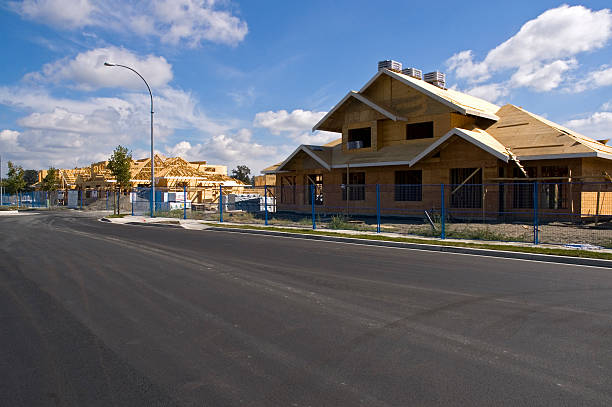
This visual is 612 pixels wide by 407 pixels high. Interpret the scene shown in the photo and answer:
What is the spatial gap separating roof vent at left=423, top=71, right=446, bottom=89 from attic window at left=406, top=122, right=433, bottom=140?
4.95 meters

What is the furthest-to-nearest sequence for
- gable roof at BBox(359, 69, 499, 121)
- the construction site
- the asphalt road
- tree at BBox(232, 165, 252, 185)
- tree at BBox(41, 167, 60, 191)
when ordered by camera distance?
tree at BBox(232, 165, 252, 185)
tree at BBox(41, 167, 60, 191)
the construction site
gable roof at BBox(359, 69, 499, 121)
the asphalt road

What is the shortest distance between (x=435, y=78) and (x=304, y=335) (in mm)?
28629

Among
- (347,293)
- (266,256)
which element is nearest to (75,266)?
(266,256)

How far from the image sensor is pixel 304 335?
5703 mm

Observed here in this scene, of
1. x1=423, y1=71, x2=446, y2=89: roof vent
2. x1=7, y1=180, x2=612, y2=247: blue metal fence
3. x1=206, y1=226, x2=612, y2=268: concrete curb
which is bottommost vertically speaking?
x1=206, y1=226, x2=612, y2=268: concrete curb

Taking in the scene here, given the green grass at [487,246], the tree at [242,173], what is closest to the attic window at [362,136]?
the green grass at [487,246]

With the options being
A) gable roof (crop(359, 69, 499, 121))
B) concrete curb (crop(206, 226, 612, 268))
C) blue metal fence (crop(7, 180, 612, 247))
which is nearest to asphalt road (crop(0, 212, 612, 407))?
concrete curb (crop(206, 226, 612, 268))

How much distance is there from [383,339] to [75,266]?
8.14 meters

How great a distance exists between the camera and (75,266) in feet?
35.3

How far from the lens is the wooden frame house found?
21.3 meters

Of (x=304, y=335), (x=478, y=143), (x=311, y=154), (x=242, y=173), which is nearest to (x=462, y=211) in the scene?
(x=478, y=143)

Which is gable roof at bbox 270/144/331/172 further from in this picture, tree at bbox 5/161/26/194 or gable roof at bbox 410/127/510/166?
tree at bbox 5/161/26/194

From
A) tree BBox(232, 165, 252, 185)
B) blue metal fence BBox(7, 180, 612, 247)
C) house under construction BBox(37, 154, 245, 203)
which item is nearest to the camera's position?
blue metal fence BBox(7, 180, 612, 247)

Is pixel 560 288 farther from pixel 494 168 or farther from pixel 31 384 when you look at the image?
pixel 494 168
